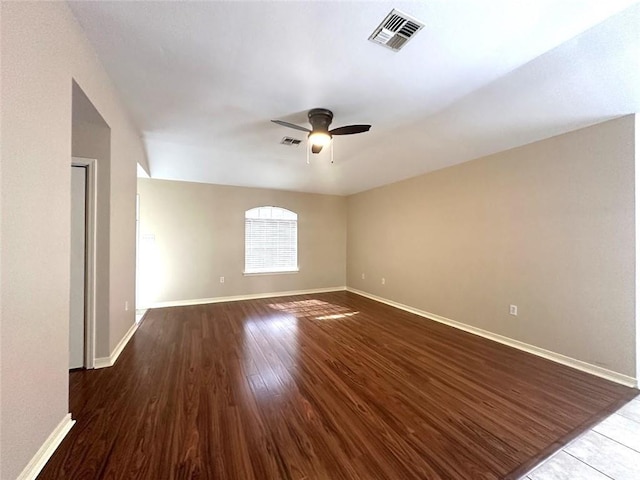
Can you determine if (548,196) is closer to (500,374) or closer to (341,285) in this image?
(500,374)

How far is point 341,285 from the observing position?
698 centimetres

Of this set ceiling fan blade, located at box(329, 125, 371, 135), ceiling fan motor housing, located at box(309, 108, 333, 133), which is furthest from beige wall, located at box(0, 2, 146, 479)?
ceiling fan blade, located at box(329, 125, 371, 135)

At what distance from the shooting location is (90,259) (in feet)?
8.34

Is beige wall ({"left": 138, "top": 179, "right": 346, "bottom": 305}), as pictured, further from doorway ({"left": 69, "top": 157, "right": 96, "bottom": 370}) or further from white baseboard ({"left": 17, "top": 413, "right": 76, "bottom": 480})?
white baseboard ({"left": 17, "top": 413, "right": 76, "bottom": 480})

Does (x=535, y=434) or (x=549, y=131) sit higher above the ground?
(x=549, y=131)

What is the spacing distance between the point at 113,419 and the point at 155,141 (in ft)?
11.1

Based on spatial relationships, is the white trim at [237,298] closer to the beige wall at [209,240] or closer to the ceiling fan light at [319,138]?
the beige wall at [209,240]

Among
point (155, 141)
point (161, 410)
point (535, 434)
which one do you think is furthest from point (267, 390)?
point (155, 141)

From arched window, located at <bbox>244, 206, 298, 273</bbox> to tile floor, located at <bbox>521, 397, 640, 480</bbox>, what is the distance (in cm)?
528

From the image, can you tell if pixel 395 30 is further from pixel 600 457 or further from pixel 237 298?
pixel 237 298

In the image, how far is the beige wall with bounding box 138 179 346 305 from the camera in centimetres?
508

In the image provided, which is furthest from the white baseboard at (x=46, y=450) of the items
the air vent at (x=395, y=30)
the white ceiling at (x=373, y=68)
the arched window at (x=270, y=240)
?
the arched window at (x=270, y=240)

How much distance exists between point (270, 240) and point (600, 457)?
5639mm

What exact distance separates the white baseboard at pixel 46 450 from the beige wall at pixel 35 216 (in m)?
0.04
